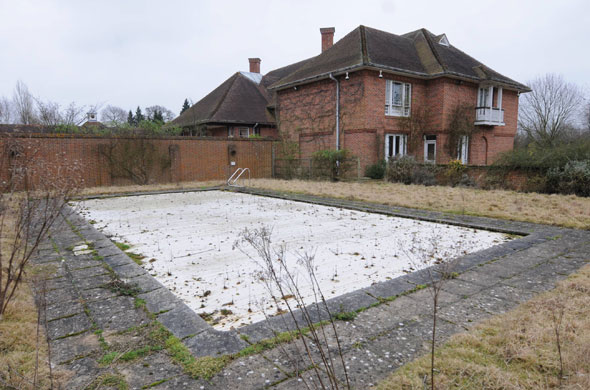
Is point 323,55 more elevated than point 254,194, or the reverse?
point 323,55

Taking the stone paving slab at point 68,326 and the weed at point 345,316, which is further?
the weed at point 345,316

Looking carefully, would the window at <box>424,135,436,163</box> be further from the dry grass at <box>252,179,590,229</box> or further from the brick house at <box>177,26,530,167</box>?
the dry grass at <box>252,179,590,229</box>

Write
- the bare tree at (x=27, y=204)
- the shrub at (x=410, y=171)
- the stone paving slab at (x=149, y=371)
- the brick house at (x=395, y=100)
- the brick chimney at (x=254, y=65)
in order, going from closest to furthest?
the stone paving slab at (x=149, y=371) → the bare tree at (x=27, y=204) → the shrub at (x=410, y=171) → the brick house at (x=395, y=100) → the brick chimney at (x=254, y=65)

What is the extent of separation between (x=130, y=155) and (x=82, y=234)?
35.6 ft

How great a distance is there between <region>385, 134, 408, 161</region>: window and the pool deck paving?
13.4 meters

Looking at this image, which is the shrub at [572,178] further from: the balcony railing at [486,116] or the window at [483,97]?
the window at [483,97]

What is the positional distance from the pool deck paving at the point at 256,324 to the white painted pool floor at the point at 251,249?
0.28 metres

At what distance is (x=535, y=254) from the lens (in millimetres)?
4625

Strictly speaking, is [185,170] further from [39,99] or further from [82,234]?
[82,234]

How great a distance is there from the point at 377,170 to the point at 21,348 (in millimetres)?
15462

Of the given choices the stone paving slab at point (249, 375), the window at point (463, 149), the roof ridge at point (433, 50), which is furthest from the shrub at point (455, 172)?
the stone paving slab at point (249, 375)

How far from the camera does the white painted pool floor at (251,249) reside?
3.63 metres

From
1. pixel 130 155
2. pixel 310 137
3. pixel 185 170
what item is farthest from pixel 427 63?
pixel 130 155

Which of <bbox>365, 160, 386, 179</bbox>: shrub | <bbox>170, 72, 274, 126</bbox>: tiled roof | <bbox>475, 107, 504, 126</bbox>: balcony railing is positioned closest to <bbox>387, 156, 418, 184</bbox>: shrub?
<bbox>365, 160, 386, 179</bbox>: shrub
